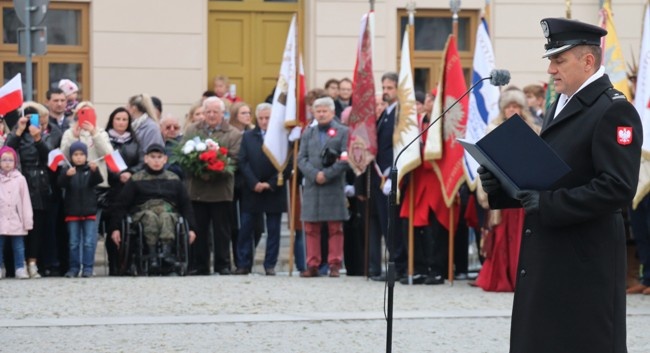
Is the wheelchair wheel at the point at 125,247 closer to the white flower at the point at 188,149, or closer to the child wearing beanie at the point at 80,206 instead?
the child wearing beanie at the point at 80,206

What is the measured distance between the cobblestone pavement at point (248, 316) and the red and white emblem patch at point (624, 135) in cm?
395

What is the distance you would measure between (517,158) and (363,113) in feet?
28.6

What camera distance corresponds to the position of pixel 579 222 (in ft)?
20.8

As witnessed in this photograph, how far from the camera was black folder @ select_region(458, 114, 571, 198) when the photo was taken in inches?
250

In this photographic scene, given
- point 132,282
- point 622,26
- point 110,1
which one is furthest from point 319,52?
point 132,282

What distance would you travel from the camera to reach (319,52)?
70.8ft

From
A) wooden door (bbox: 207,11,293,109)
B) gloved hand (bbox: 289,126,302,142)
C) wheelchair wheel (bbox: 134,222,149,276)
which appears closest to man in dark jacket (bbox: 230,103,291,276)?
gloved hand (bbox: 289,126,302,142)

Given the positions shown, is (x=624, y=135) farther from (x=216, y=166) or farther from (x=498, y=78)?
(x=216, y=166)

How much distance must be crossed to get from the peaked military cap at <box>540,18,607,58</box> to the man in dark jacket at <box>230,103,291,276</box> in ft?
30.6

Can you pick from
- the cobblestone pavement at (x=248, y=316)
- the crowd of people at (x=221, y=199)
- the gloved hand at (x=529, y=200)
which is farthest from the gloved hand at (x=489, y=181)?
the crowd of people at (x=221, y=199)

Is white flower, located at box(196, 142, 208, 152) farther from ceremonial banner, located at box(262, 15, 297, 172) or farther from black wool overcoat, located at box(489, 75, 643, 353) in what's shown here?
black wool overcoat, located at box(489, 75, 643, 353)

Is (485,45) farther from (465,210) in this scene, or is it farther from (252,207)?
(252,207)

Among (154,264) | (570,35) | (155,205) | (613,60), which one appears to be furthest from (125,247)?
(570,35)

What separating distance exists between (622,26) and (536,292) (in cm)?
1649
